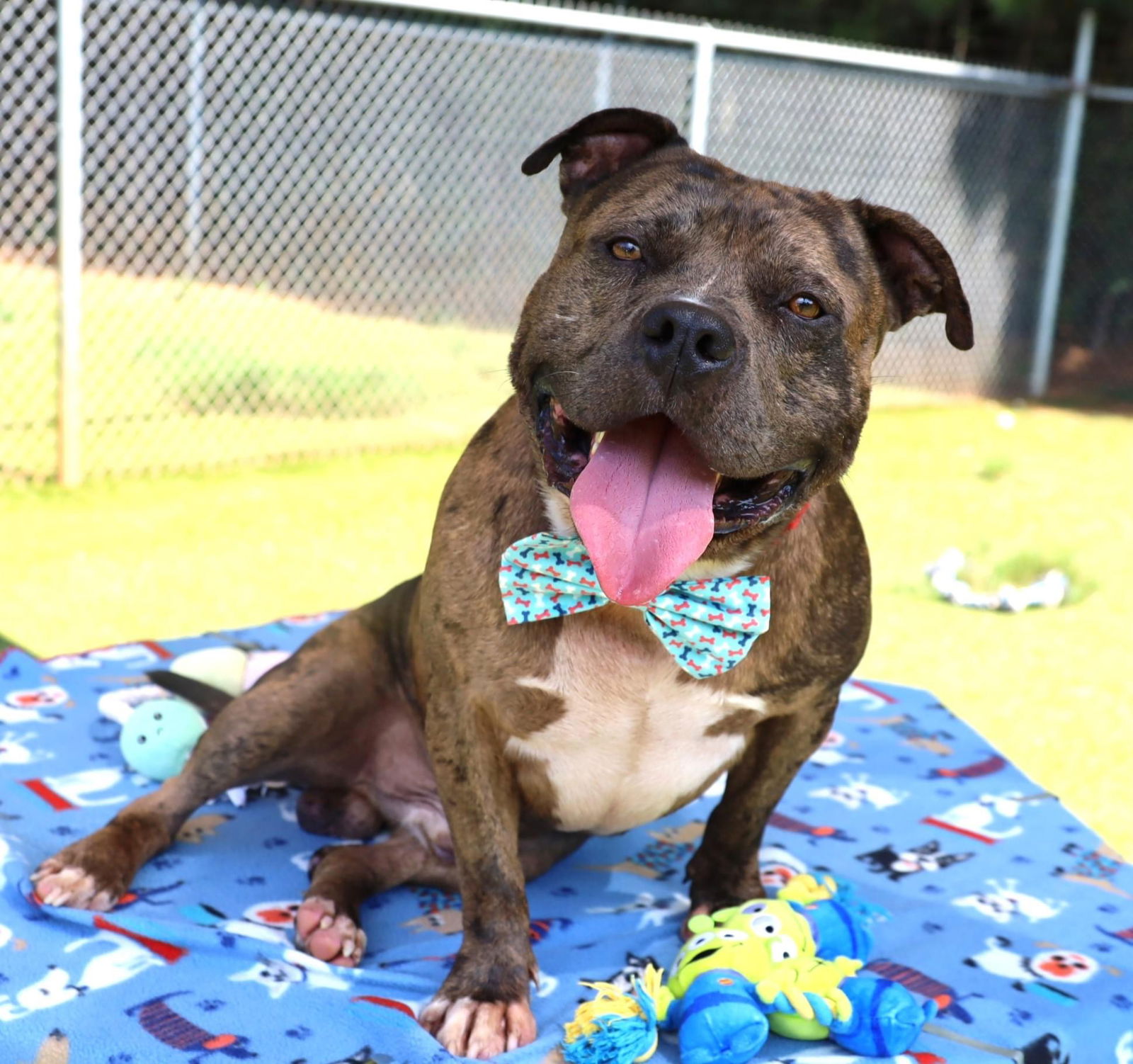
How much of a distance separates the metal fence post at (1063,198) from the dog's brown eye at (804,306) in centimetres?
904

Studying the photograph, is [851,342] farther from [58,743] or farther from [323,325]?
[323,325]

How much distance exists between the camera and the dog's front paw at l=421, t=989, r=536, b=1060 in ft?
8.67

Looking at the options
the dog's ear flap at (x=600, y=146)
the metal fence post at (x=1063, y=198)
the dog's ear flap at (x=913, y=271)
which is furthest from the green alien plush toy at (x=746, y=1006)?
the metal fence post at (x=1063, y=198)

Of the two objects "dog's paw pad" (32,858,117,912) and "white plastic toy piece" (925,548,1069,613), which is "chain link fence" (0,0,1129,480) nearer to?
"white plastic toy piece" (925,548,1069,613)

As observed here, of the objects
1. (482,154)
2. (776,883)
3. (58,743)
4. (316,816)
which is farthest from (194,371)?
(776,883)

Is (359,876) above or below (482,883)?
below

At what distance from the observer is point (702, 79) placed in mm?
8688

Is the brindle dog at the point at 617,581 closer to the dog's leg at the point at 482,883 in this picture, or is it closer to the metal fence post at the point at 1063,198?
the dog's leg at the point at 482,883

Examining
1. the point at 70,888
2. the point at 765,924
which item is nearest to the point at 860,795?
the point at 765,924

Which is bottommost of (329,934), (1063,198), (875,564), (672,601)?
(875,564)

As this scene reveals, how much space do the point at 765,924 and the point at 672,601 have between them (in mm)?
693

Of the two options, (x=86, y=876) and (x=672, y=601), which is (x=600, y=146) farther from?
(x=86, y=876)

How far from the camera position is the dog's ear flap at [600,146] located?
286 cm

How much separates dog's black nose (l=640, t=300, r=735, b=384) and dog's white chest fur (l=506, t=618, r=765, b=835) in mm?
690
